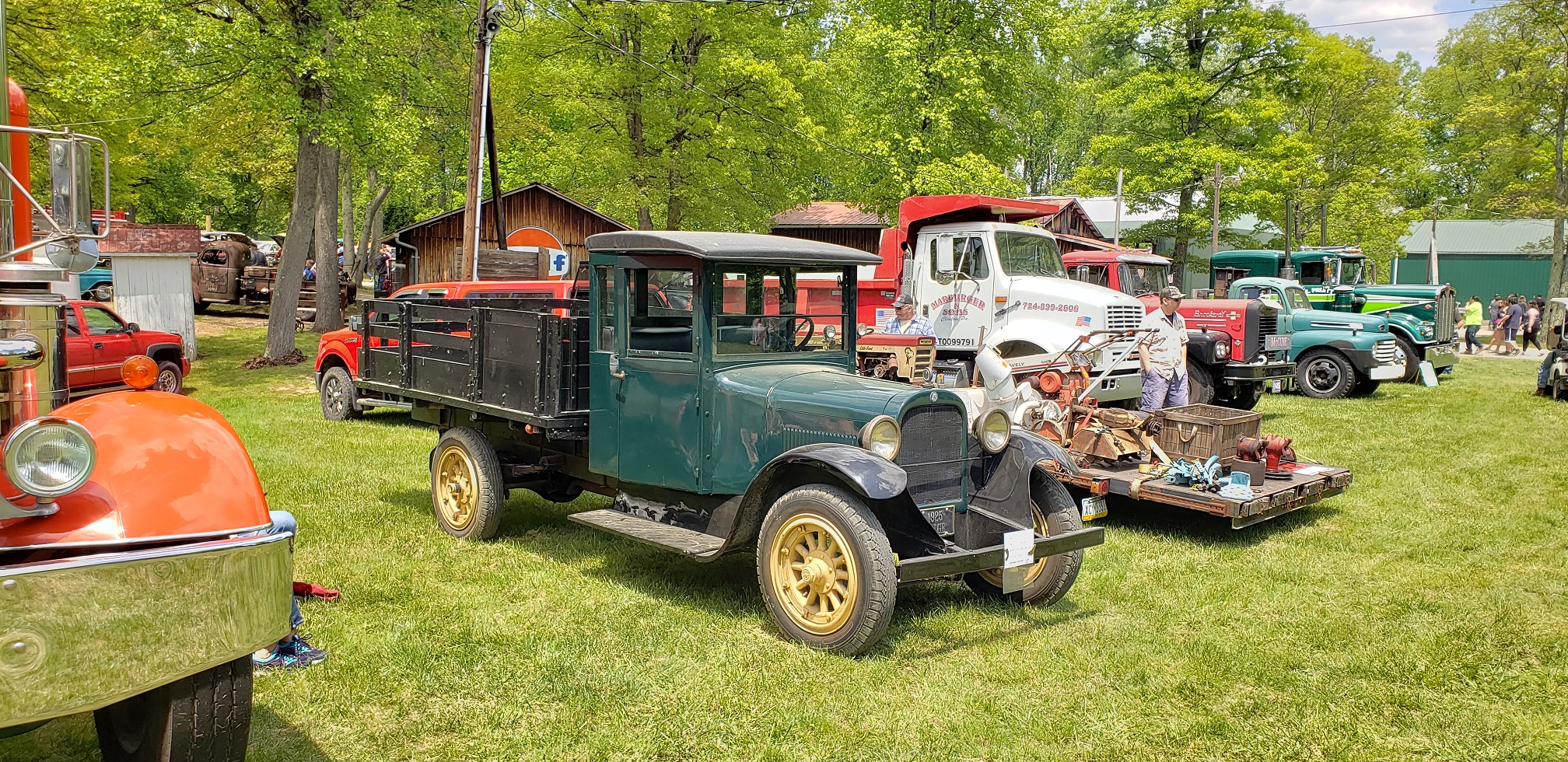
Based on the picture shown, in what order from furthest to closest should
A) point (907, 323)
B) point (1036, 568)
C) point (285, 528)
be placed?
point (907, 323), point (1036, 568), point (285, 528)

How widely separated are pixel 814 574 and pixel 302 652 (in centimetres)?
256

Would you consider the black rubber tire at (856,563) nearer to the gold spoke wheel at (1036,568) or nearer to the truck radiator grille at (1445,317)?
the gold spoke wheel at (1036,568)

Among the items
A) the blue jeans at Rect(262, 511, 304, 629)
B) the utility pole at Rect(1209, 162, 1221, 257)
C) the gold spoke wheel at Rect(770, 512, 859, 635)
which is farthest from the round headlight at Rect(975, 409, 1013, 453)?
the utility pole at Rect(1209, 162, 1221, 257)

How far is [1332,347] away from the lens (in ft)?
57.6

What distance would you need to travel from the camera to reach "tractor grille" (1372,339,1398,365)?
17188 millimetres

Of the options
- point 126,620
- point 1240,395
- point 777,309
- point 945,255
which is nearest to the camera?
point 126,620

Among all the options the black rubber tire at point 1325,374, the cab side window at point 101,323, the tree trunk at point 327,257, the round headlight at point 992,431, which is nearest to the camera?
the round headlight at point 992,431

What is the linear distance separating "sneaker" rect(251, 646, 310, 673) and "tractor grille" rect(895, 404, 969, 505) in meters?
3.14

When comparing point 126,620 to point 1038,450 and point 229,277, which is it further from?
point 229,277

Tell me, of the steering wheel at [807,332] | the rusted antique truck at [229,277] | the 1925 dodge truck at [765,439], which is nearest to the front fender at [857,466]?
the 1925 dodge truck at [765,439]

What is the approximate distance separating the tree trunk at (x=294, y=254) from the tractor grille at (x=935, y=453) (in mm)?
16654

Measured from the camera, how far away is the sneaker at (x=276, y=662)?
5082 millimetres

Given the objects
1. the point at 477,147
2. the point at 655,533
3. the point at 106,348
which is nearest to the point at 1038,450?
the point at 655,533

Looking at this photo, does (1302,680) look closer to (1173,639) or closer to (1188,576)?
(1173,639)
